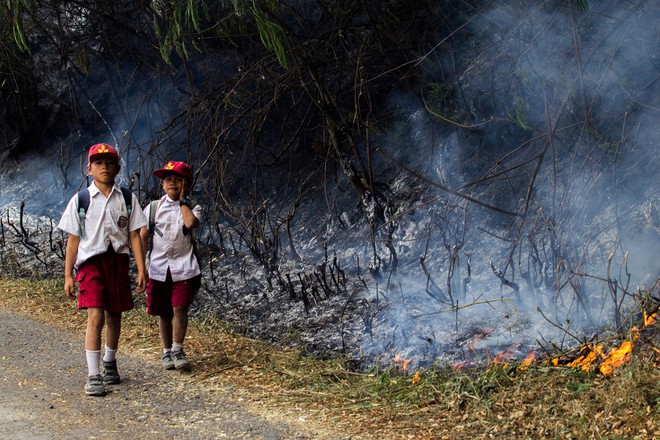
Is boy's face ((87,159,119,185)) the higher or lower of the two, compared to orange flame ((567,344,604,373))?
higher

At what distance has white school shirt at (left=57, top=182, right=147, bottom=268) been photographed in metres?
5.74

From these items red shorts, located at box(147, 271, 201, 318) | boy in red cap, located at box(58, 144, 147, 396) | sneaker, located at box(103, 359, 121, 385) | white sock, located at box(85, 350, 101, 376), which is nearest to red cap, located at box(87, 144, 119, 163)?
boy in red cap, located at box(58, 144, 147, 396)

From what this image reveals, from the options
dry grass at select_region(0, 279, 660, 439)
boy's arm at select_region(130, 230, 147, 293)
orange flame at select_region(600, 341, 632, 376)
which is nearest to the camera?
dry grass at select_region(0, 279, 660, 439)

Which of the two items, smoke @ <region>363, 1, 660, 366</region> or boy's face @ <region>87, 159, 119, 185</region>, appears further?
smoke @ <region>363, 1, 660, 366</region>

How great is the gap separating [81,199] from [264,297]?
8.35 ft

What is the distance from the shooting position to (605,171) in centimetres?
692

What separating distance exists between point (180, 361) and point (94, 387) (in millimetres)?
742

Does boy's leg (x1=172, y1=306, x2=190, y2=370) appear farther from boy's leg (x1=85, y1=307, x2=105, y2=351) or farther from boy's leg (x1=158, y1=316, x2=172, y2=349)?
boy's leg (x1=85, y1=307, x2=105, y2=351)

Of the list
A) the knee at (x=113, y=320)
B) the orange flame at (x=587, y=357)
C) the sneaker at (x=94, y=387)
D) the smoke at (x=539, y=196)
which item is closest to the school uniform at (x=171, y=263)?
the knee at (x=113, y=320)

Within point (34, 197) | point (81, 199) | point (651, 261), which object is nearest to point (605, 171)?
point (651, 261)

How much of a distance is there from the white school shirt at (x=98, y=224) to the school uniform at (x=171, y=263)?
365 millimetres

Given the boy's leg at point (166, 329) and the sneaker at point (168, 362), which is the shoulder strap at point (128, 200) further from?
the sneaker at point (168, 362)

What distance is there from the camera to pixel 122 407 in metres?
5.36

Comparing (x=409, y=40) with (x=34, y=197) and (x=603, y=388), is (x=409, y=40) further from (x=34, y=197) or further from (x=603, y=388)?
(x=34, y=197)
